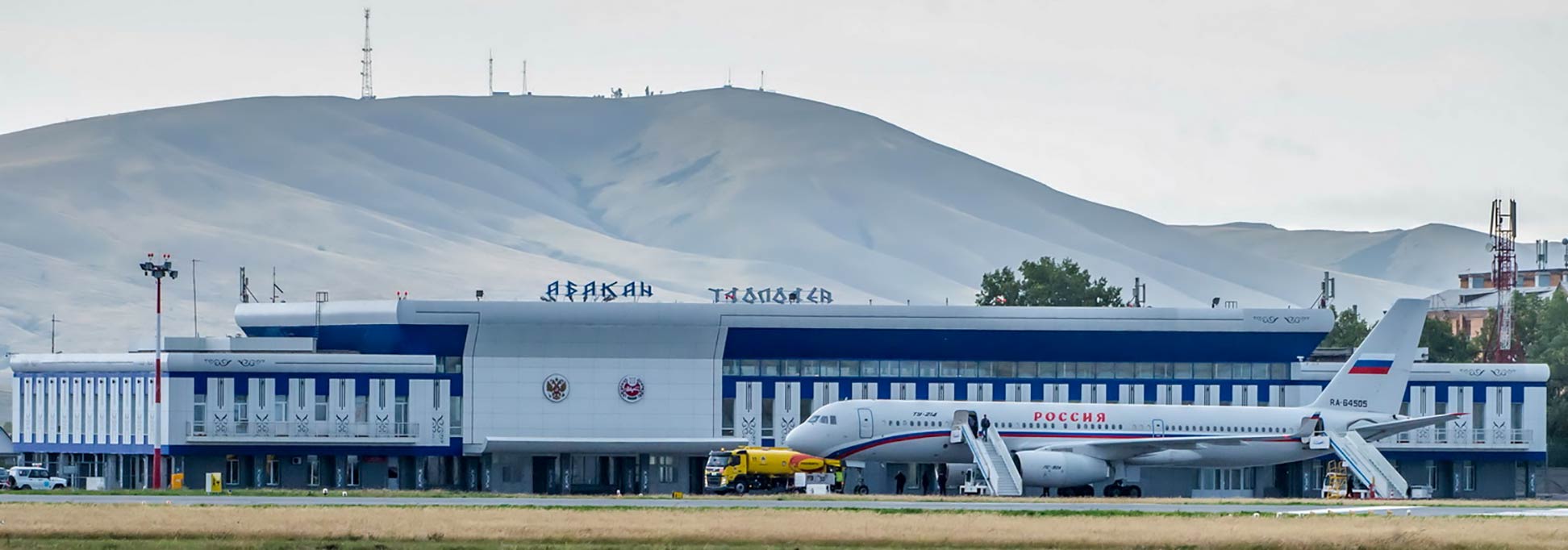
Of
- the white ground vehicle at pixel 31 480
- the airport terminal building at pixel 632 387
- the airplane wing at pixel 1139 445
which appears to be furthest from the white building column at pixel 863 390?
the white ground vehicle at pixel 31 480

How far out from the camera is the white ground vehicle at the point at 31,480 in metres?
107

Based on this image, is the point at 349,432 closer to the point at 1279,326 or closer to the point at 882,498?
the point at 882,498

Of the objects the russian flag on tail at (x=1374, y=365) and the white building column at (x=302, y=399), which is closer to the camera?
the russian flag on tail at (x=1374, y=365)

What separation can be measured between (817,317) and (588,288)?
13.3 meters

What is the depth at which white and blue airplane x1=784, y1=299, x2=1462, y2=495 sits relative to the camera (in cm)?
9744

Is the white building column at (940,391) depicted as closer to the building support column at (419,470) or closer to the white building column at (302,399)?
the building support column at (419,470)

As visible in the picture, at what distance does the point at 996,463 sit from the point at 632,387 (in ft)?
81.4

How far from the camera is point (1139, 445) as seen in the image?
326ft

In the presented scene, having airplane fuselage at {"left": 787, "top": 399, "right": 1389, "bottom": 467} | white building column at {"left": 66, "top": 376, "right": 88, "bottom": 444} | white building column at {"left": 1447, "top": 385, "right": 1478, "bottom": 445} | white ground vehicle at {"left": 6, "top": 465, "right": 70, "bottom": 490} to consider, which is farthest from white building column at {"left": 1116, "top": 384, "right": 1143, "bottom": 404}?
white building column at {"left": 66, "top": 376, "right": 88, "bottom": 444}

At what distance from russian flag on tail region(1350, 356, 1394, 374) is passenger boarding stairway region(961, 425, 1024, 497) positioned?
2012 cm

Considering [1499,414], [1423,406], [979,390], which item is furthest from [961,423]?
[1499,414]

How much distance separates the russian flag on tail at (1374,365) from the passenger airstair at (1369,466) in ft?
13.1

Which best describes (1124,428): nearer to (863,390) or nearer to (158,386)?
(863,390)

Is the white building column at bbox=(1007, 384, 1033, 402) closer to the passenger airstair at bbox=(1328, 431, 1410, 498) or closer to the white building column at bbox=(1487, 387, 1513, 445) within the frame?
the passenger airstair at bbox=(1328, 431, 1410, 498)
